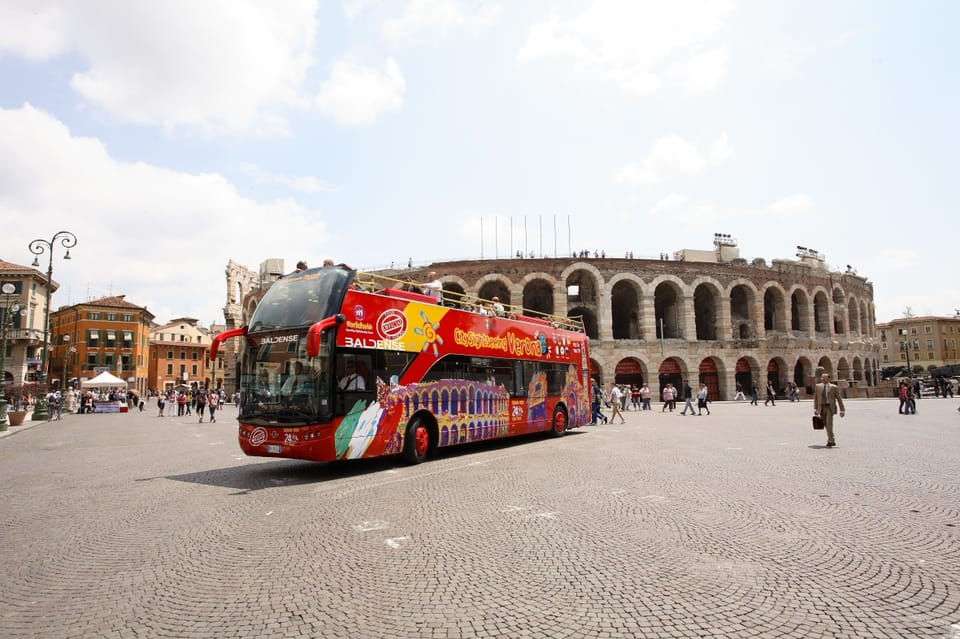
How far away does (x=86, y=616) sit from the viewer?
3578 mm

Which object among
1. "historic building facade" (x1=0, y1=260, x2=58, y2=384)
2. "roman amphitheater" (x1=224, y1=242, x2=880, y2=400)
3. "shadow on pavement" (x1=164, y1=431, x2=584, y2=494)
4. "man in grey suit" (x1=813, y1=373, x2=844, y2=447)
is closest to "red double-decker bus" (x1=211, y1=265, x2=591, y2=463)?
"shadow on pavement" (x1=164, y1=431, x2=584, y2=494)

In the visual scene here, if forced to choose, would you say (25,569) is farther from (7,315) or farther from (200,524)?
(7,315)

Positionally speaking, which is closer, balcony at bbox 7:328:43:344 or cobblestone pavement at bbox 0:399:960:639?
cobblestone pavement at bbox 0:399:960:639

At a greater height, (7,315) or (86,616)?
(7,315)

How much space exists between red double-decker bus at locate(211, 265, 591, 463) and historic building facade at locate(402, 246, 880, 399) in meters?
22.4

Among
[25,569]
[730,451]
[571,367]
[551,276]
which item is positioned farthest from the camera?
[551,276]

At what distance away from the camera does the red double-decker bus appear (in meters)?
8.47

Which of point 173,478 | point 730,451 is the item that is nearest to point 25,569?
point 173,478

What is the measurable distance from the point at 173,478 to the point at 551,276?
90.9 ft

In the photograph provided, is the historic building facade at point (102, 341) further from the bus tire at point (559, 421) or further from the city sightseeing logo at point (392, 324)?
the city sightseeing logo at point (392, 324)

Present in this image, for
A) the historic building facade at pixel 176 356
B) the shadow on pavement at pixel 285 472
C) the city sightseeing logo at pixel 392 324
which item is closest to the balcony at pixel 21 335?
the historic building facade at pixel 176 356

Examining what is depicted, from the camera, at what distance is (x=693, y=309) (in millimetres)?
35938

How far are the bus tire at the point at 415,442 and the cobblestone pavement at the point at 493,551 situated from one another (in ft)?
2.40

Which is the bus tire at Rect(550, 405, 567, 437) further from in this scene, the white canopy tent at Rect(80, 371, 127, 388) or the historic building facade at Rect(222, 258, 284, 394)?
Result: the historic building facade at Rect(222, 258, 284, 394)
